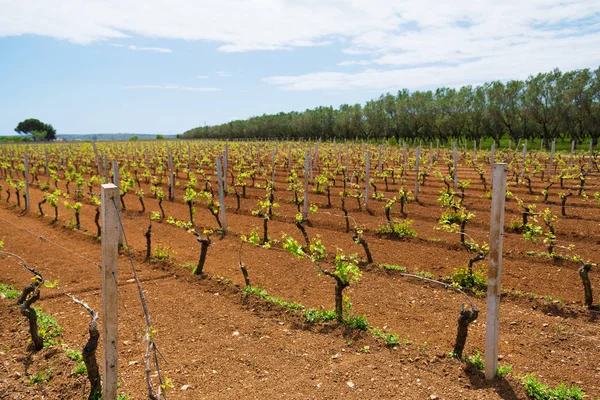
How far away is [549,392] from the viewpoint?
425 cm

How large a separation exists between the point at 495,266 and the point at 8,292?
733 centimetres

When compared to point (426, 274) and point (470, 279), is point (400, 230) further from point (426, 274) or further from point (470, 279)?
point (470, 279)

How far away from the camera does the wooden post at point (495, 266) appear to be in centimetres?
414

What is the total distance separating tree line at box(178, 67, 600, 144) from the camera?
125 feet

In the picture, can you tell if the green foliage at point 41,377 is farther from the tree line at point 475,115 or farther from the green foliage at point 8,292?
the tree line at point 475,115

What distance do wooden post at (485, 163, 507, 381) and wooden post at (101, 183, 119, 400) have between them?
3378 millimetres

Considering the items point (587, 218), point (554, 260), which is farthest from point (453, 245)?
point (587, 218)

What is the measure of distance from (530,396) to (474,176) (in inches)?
815

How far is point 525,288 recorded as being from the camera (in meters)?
7.56

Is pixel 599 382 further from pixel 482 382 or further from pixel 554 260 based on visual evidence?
pixel 554 260

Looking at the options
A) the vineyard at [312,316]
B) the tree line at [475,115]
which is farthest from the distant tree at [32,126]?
the vineyard at [312,316]

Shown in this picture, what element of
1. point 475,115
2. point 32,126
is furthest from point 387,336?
point 32,126

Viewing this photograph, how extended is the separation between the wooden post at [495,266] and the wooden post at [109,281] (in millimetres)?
3378

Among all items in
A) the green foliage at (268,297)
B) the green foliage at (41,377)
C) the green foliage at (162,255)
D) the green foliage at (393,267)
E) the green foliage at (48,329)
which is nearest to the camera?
the green foliage at (41,377)
